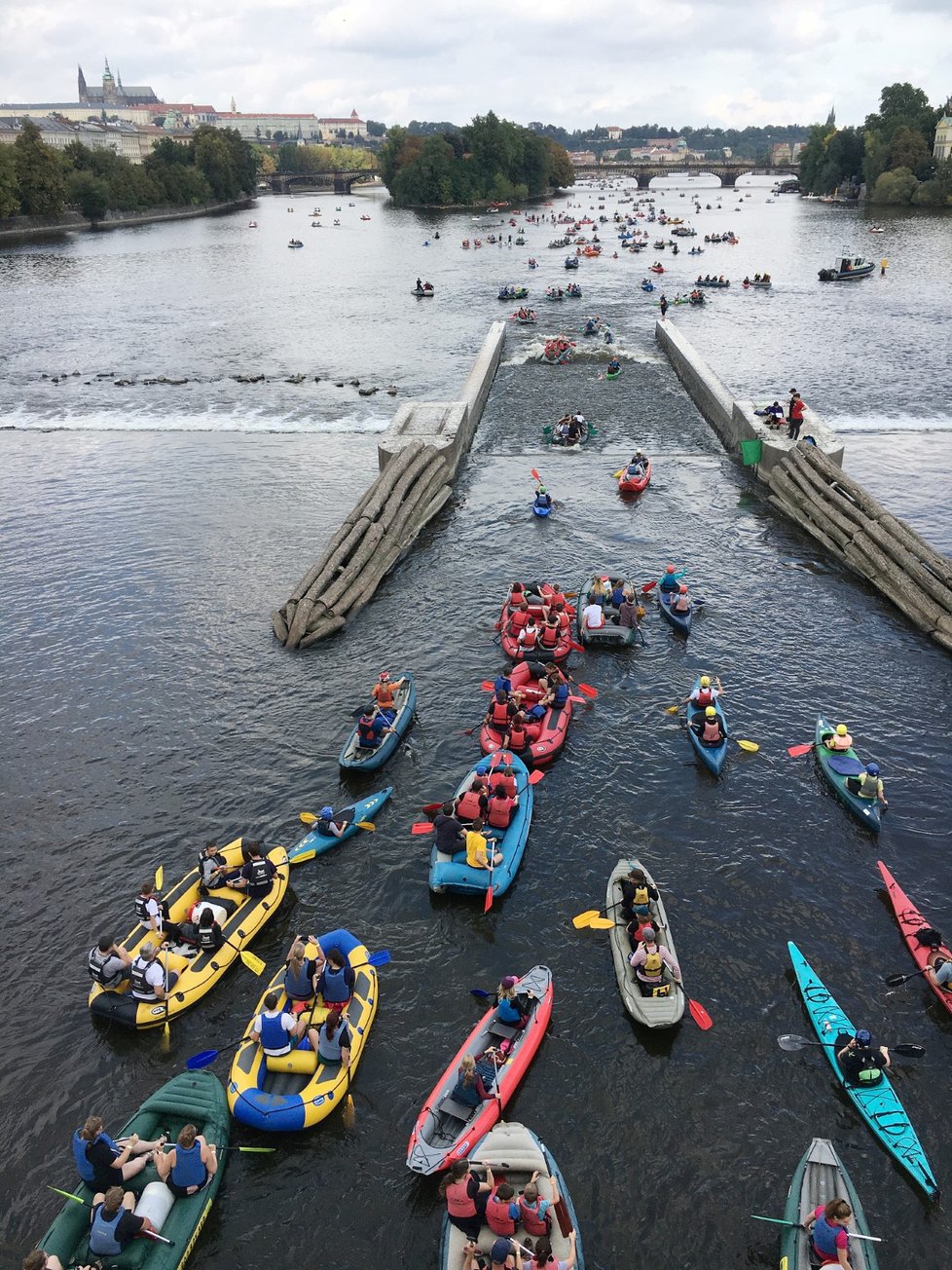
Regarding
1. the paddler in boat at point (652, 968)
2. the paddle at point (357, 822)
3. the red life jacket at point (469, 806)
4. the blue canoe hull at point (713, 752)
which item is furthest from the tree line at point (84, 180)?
the paddler in boat at point (652, 968)

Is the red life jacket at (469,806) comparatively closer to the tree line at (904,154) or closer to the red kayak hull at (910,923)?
the red kayak hull at (910,923)

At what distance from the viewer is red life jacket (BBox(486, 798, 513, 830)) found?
22.5 m

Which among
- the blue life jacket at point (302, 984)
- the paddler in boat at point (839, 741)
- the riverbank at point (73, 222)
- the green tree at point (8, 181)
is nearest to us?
the blue life jacket at point (302, 984)

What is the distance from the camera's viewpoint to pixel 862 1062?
53.9 feet

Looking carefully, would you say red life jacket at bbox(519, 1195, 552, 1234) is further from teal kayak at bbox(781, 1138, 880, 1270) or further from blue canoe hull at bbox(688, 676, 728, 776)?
blue canoe hull at bbox(688, 676, 728, 776)

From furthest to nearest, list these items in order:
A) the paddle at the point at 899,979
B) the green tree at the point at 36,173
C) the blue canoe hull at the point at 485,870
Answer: the green tree at the point at 36,173
the blue canoe hull at the point at 485,870
the paddle at the point at 899,979

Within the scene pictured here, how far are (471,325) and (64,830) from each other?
7150cm

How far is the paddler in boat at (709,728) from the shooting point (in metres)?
25.3

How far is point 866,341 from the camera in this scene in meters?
74.9

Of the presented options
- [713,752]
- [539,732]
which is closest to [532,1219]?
[539,732]

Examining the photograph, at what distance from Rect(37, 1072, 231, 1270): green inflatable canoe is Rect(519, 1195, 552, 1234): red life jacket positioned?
5357 mm

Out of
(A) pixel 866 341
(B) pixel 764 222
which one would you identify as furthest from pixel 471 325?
(B) pixel 764 222

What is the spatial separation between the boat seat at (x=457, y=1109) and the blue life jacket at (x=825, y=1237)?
5.87 metres


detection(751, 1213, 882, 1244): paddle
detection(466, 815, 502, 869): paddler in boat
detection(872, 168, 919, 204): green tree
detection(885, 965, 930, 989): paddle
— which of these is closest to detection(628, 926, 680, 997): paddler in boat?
detection(466, 815, 502, 869): paddler in boat
